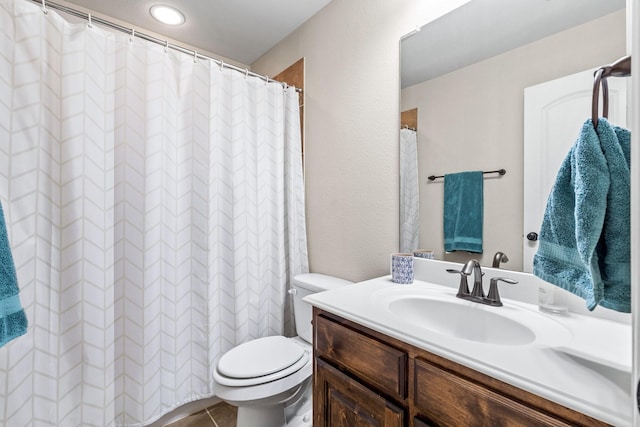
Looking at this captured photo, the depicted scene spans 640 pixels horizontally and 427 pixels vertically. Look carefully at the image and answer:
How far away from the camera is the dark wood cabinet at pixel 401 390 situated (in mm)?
575

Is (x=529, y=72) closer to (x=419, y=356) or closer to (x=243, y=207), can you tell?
(x=419, y=356)

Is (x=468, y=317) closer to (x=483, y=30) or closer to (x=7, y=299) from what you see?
(x=483, y=30)

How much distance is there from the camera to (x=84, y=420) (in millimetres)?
1275

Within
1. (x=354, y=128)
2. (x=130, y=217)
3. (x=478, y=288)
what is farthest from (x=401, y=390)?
(x=130, y=217)

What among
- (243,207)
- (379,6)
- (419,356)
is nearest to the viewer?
(419,356)

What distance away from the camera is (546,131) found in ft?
3.16

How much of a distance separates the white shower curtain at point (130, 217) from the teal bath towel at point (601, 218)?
1480 millimetres

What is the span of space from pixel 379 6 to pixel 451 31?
1.48ft

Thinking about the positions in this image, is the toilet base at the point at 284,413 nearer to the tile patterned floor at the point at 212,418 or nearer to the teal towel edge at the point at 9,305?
the tile patterned floor at the point at 212,418

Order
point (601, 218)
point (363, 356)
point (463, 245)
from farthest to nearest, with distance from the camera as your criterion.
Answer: point (463, 245) < point (363, 356) < point (601, 218)

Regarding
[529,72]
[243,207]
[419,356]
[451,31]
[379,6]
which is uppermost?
[379,6]

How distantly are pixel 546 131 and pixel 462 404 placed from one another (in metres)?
0.89

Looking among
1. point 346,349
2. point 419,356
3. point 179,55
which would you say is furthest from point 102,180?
point 419,356

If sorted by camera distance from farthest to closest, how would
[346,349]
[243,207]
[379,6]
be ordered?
[243,207], [379,6], [346,349]
